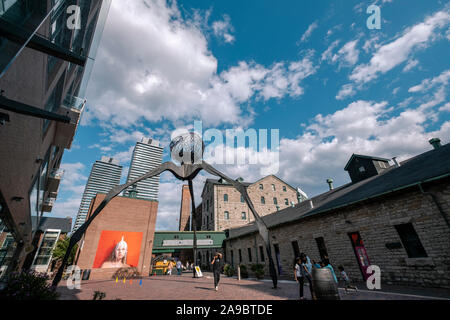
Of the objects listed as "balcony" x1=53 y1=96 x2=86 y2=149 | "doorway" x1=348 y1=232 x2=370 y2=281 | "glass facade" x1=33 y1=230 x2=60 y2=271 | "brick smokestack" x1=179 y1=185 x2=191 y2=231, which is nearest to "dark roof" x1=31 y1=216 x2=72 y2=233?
"glass facade" x1=33 y1=230 x2=60 y2=271

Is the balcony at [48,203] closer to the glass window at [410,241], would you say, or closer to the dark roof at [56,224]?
the dark roof at [56,224]

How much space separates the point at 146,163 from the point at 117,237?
16374 centimetres

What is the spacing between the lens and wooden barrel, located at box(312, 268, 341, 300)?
424 centimetres

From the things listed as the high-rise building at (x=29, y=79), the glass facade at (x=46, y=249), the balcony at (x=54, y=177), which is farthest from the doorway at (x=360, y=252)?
the glass facade at (x=46, y=249)

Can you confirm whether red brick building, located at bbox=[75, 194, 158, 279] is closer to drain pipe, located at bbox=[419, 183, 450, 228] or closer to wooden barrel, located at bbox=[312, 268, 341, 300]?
wooden barrel, located at bbox=[312, 268, 341, 300]

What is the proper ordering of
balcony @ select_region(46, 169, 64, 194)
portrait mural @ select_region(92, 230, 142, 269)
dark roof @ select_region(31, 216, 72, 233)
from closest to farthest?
balcony @ select_region(46, 169, 64, 194) → portrait mural @ select_region(92, 230, 142, 269) → dark roof @ select_region(31, 216, 72, 233)

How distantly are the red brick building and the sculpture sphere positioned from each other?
13.9 meters

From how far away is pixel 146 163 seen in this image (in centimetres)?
16962

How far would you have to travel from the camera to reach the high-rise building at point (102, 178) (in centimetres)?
15462

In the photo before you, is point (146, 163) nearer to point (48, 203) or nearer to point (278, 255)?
point (48, 203)

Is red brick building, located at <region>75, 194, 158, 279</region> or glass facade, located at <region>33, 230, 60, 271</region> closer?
red brick building, located at <region>75, 194, 158, 279</region>

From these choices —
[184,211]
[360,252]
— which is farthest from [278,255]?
[184,211]
